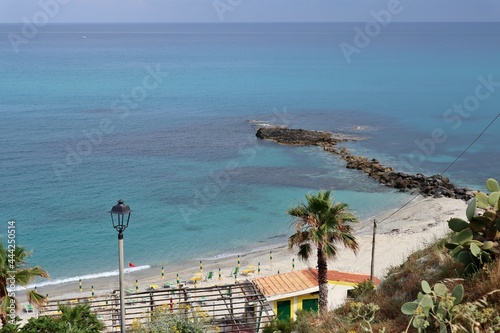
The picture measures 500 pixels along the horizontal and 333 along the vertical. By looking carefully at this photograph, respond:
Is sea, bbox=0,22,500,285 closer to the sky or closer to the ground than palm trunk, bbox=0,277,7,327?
closer to the sky

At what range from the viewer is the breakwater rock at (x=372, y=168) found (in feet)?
150

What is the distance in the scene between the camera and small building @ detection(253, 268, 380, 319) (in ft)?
71.3

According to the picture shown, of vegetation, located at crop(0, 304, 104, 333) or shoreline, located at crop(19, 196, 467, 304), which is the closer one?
vegetation, located at crop(0, 304, 104, 333)

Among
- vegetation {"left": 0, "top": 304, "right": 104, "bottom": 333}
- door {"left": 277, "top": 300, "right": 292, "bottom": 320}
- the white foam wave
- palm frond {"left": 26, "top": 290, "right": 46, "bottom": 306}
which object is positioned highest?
the white foam wave

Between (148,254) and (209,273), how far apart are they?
269 inches

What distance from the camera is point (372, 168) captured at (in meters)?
50.4

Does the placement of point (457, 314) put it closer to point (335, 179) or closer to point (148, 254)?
point (148, 254)

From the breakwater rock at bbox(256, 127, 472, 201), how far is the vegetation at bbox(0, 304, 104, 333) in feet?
120

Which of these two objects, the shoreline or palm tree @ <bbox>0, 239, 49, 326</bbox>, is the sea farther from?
palm tree @ <bbox>0, 239, 49, 326</bbox>

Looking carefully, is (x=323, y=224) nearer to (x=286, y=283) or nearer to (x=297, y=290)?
(x=297, y=290)

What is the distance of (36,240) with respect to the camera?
3716cm

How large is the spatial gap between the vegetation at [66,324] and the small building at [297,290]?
10008mm

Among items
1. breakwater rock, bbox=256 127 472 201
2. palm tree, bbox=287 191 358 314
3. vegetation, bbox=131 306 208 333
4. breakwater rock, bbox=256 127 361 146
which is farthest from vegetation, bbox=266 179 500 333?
breakwater rock, bbox=256 127 361 146

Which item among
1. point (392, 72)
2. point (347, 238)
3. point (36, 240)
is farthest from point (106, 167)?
point (392, 72)
